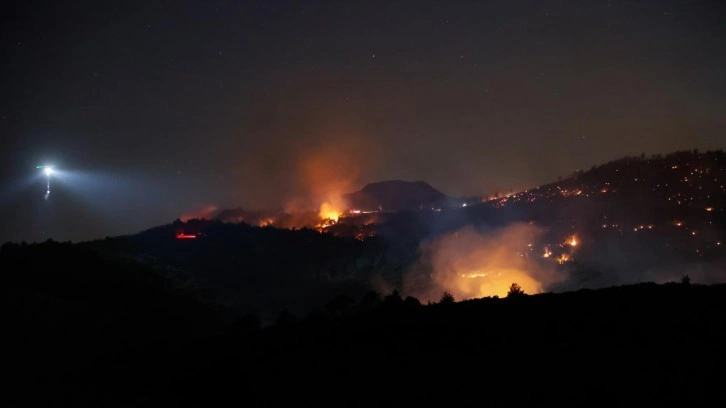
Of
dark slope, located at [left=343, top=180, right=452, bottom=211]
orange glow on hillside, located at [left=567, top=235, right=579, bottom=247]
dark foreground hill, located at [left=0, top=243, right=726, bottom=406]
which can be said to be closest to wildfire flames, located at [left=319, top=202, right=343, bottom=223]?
dark slope, located at [left=343, top=180, right=452, bottom=211]

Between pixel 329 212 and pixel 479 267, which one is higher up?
pixel 329 212

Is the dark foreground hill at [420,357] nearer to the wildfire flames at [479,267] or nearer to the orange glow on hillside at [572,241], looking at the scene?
the wildfire flames at [479,267]

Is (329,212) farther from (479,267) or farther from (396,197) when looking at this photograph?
(396,197)

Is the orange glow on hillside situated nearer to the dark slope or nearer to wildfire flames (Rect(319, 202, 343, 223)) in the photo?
wildfire flames (Rect(319, 202, 343, 223))

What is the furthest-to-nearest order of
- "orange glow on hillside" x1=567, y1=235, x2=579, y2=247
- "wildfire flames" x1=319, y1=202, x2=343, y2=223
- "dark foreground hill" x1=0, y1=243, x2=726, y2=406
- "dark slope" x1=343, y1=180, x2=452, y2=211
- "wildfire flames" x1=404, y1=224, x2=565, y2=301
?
"dark slope" x1=343, y1=180, x2=452, y2=211
"wildfire flames" x1=319, y1=202, x2=343, y2=223
"orange glow on hillside" x1=567, y1=235, x2=579, y2=247
"wildfire flames" x1=404, y1=224, x2=565, y2=301
"dark foreground hill" x1=0, y1=243, x2=726, y2=406

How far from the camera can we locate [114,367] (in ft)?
61.6

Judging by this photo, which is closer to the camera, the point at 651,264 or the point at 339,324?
the point at 339,324

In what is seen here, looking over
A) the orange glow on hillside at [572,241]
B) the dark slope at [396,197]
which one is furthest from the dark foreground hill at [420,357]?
the dark slope at [396,197]

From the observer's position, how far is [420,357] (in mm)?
14430

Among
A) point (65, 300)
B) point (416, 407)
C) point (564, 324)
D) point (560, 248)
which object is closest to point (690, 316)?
point (564, 324)

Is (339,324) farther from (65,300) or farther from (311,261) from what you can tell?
(311,261)

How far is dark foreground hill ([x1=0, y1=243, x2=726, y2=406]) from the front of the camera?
11.5 m

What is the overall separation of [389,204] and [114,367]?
11531 cm

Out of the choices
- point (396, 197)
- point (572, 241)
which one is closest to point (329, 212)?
point (572, 241)
